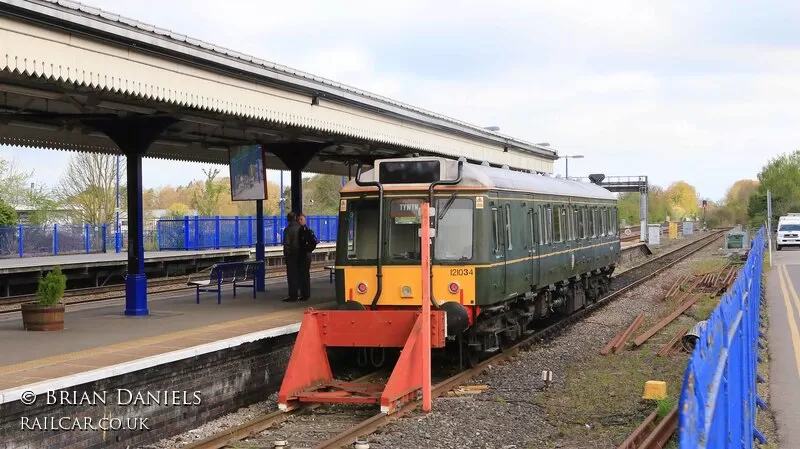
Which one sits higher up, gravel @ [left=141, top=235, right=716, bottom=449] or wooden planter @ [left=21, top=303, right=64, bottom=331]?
wooden planter @ [left=21, top=303, right=64, bottom=331]

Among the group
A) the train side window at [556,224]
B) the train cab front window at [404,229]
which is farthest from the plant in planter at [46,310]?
the train side window at [556,224]

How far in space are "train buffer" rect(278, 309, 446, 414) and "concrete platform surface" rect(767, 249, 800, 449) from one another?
396 cm

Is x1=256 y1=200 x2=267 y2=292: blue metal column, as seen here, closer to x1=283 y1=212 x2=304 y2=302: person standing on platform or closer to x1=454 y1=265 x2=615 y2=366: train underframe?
x1=283 y1=212 x2=304 y2=302: person standing on platform

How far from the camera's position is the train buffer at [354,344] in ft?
33.7

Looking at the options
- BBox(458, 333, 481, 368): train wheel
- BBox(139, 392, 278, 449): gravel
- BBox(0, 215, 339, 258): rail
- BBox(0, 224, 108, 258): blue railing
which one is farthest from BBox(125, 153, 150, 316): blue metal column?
BBox(0, 224, 108, 258): blue railing

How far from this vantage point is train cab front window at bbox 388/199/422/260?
1235 centimetres

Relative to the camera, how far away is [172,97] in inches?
456

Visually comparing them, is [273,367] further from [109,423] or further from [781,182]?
[781,182]

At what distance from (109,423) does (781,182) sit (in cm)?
8330

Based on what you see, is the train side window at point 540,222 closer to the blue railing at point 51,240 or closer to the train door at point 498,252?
the train door at point 498,252

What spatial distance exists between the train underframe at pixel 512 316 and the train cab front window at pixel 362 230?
1748 millimetres

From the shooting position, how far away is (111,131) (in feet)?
45.6

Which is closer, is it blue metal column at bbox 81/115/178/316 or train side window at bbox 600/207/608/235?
blue metal column at bbox 81/115/178/316

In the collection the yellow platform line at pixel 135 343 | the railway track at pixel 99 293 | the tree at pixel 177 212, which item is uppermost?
the tree at pixel 177 212
